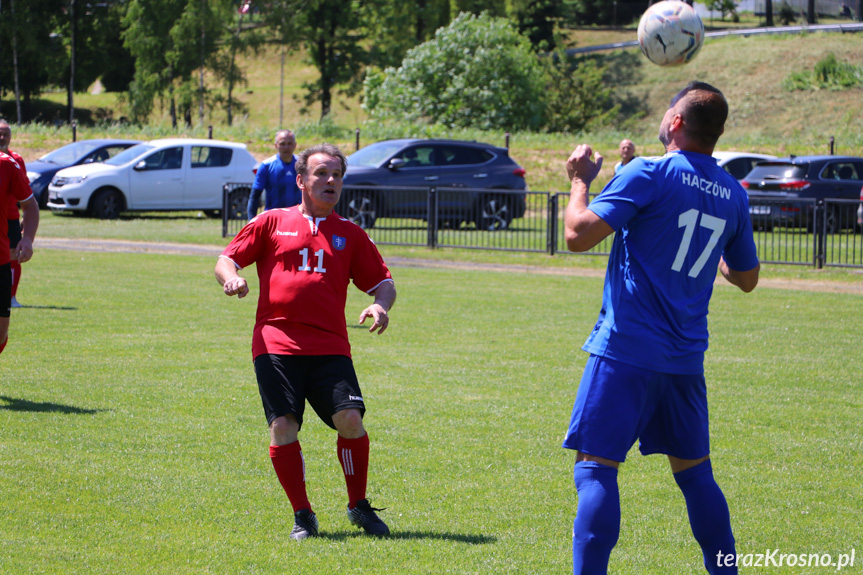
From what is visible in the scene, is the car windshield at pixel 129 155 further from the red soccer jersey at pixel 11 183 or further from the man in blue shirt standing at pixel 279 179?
the red soccer jersey at pixel 11 183

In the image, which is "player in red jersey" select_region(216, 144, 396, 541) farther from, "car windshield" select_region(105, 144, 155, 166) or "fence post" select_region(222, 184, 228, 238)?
"car windshield" select_region(105, 144, 155, 166)

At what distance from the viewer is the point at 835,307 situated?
13.3m

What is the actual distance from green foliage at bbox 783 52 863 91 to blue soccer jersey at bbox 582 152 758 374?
170 feet

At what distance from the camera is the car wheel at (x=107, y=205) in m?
23.4

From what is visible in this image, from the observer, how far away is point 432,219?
63.3ft

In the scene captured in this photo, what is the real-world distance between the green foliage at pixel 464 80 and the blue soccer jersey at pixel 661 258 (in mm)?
36329

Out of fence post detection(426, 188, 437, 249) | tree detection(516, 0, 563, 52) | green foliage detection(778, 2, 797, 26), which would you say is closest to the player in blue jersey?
fence post detection(426, 188, 437, 249)

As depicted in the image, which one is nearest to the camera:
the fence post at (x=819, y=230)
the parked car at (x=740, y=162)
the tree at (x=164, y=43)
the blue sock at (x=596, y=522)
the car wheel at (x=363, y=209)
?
the blue sock at (x=596, y=522)

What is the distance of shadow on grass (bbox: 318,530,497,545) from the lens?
4602 mm

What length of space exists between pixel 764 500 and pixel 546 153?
29.4m

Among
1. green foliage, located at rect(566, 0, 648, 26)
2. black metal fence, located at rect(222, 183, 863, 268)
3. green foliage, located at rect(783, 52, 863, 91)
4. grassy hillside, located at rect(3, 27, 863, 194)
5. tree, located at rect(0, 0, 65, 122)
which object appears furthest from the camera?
green foliage, located at rect(566, 0, 648, 26)

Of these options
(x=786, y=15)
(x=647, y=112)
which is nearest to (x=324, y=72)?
(x=647, y=112)

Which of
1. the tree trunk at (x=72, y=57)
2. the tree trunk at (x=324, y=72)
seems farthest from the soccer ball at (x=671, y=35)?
the tree trunk at (x=72, y=57)

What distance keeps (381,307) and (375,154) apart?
1791cm
